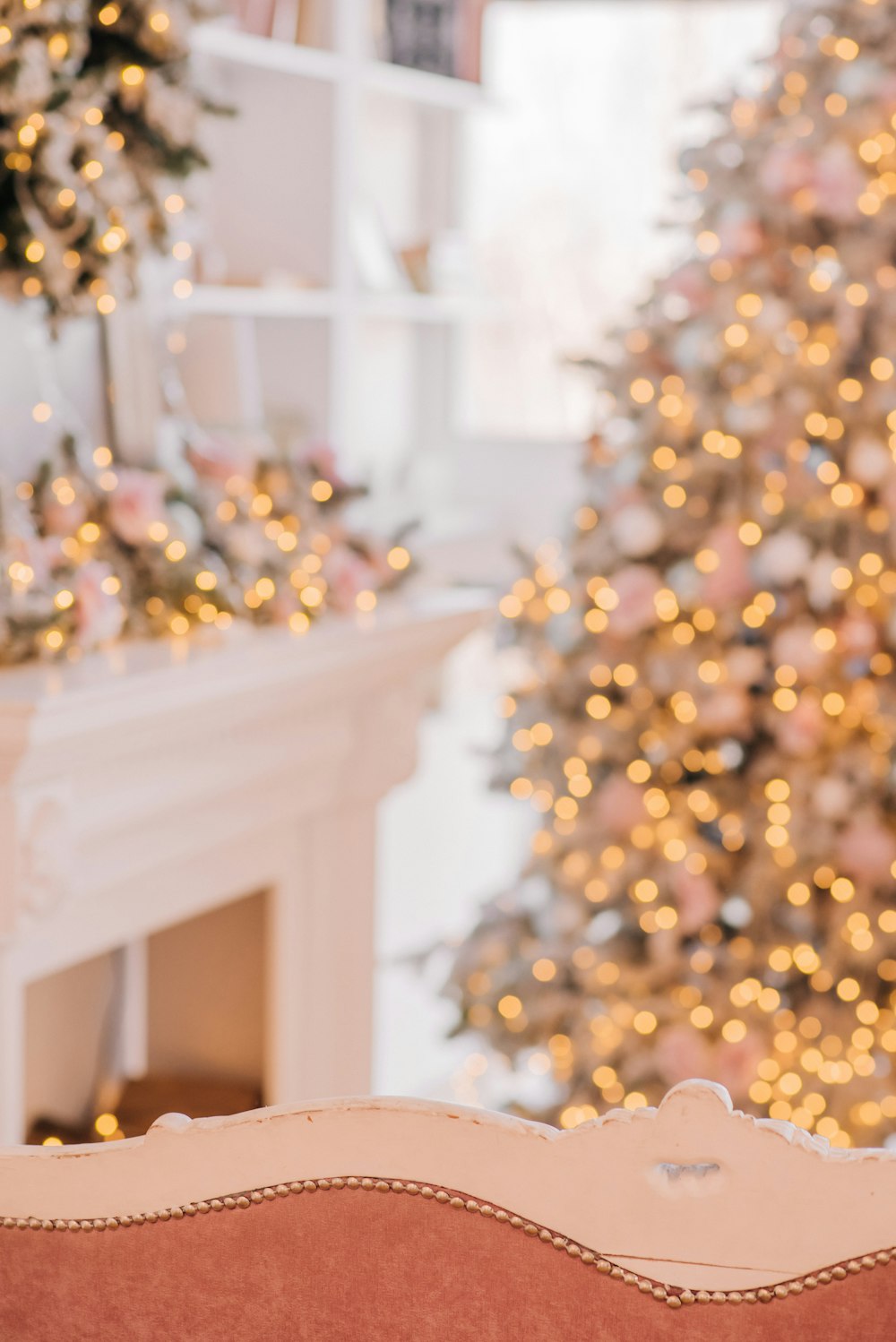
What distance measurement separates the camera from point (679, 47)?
400 cm

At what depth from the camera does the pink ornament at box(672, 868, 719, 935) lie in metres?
2.61

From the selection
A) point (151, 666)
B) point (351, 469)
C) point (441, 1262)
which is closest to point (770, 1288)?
point (441, 1262)

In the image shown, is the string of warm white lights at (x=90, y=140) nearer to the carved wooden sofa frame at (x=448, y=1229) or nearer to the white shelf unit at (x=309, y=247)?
the white shelf unit at (x=309, y=247)

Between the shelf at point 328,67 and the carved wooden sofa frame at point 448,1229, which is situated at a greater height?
the shelf at point 328,67

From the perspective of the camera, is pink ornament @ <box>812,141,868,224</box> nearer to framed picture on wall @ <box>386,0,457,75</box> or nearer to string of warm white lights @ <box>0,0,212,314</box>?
string of warm white lights @ <box>0,0,212,314</box>

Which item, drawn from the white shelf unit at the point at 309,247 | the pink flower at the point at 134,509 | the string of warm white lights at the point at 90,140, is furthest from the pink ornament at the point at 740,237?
the pink flower at the point at 134,509

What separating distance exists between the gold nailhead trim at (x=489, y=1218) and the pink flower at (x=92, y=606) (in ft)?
3.10

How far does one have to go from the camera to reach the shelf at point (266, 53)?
278cm

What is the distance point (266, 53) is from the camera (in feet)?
9.61

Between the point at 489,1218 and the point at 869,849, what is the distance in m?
1.66

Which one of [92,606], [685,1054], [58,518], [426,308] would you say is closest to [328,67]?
[426,308]

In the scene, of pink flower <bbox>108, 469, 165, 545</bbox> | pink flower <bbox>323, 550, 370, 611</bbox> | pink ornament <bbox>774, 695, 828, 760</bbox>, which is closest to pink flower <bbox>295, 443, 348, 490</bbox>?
pink flower <bbox>323, 550, 370, 611</bbox>

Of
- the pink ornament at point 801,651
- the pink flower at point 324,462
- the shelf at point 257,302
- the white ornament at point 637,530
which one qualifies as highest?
the shelf at point 257,302

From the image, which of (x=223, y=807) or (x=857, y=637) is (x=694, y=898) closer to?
(x=857, y=637)
